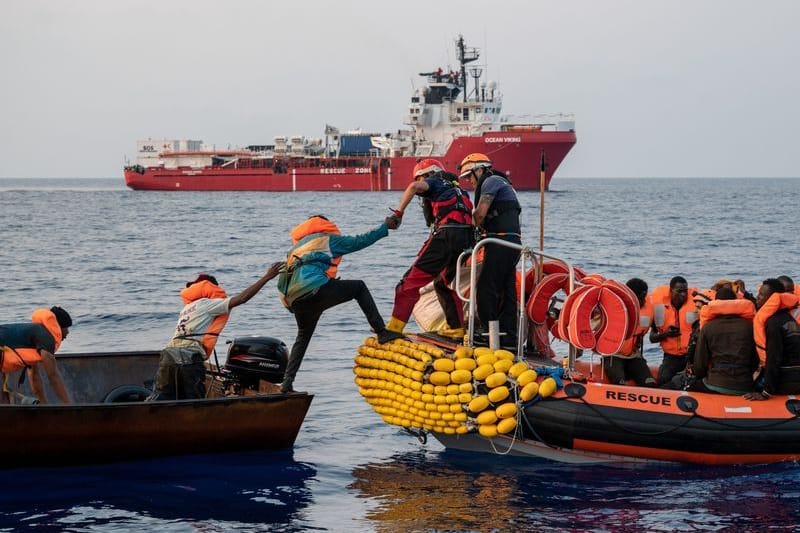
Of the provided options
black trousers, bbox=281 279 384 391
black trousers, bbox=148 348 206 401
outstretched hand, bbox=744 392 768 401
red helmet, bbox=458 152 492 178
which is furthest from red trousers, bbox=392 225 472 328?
outstretched hand, bbox=744 392 768 401

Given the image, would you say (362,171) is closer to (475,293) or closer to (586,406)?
(475,293)

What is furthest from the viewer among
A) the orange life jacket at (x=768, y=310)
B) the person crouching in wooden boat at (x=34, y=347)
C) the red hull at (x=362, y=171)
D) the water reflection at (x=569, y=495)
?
the red hull at (x=362, y=171)

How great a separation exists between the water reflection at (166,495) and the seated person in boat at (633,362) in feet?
10.1

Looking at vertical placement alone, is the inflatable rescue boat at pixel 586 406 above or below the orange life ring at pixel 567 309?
below

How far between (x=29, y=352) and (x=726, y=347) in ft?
20.5

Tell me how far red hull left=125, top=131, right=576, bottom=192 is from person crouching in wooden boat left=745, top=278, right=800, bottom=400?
64700mm

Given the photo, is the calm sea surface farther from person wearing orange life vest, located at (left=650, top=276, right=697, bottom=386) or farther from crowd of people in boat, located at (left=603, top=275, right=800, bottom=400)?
person wearing orange life vest, located at (left=650, top=276, right=697, bottom=386)

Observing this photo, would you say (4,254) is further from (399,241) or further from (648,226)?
(648,226)

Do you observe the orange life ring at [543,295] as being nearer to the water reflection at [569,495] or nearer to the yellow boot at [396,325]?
the yellow boot at [396,325]

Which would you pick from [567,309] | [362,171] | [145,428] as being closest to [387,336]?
[567,309]

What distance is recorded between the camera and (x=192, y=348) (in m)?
10.4

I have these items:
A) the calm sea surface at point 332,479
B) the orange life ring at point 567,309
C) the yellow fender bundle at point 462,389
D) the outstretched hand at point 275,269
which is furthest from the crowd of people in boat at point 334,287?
the calm sea surface at point 332,479

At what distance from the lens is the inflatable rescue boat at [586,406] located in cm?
983

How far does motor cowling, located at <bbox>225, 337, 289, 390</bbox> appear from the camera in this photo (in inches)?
432
